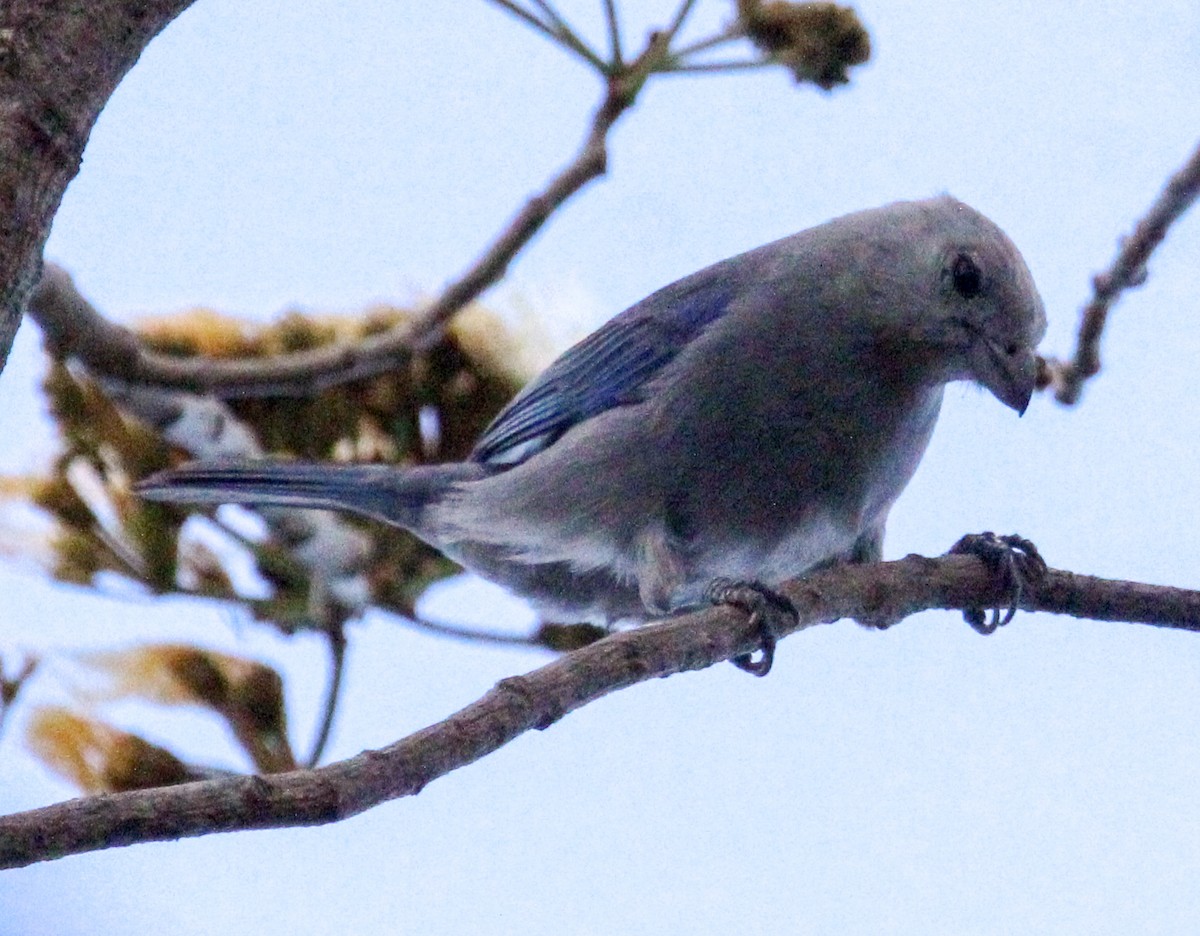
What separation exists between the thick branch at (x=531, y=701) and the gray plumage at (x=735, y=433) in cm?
33

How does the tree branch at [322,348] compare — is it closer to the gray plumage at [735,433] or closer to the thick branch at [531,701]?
the gray plumage at [735,433]

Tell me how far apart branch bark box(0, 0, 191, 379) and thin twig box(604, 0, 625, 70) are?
3.43ft

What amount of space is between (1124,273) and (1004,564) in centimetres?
44

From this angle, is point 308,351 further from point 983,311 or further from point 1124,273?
point 1124,273

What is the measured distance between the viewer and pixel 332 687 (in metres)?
2.47

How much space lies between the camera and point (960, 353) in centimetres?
247

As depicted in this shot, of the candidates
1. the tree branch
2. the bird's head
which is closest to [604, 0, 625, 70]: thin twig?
the tree branch

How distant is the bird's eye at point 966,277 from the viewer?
2.43 metres

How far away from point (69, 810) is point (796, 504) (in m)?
1.58

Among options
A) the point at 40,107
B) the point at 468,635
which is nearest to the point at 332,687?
the point at 468,635

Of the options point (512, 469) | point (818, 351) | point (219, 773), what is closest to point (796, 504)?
point (818, 351)

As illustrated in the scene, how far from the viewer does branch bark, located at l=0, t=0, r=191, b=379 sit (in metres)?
1.29

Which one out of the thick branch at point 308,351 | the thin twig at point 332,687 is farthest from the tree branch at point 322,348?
the thin twig at point 332,687

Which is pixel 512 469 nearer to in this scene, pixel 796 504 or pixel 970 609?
pixel 796 504
